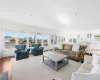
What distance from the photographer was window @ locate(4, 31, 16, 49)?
5.51 metres

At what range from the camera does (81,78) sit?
0.97 metres

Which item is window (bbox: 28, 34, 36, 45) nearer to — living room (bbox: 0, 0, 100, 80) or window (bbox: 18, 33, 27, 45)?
living room (bbox: 0, 0, 100, 80)

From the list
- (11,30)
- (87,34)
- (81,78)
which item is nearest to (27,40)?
(11,30)

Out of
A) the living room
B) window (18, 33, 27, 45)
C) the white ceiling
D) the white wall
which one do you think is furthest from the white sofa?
window (18, 33, 27, 45)

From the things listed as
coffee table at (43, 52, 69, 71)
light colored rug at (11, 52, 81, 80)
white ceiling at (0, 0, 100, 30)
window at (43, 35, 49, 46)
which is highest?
white ceiling at (0, 0, 100, 30)

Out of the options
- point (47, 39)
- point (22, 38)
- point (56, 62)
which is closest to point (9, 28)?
point (22, 38)

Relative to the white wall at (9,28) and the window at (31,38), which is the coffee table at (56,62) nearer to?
the white wall at (9,28)

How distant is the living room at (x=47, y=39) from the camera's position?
2.58m

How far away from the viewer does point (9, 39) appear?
5691 millimetres

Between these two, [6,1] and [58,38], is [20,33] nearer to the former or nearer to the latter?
[6,1]

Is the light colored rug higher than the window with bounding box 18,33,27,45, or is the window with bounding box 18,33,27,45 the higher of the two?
the window with bounding box 18,33,27,45

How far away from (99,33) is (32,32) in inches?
311

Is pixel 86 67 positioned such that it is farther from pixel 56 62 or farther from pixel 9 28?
pixel 9 28

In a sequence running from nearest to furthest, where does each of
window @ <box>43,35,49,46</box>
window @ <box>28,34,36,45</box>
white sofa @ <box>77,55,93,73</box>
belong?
white sofa @ <box>77,55,93,73</box> < window @ <box>28,34,36,45</box> < window @ <box>43,35,49,46</box>
